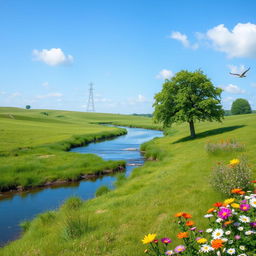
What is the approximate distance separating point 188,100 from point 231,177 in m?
24.1

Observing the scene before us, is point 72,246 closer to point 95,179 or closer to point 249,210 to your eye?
point 249,210

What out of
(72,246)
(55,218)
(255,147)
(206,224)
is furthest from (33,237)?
(255,147)

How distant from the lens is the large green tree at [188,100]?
32562 millimetres

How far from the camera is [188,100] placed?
3291 centimetres

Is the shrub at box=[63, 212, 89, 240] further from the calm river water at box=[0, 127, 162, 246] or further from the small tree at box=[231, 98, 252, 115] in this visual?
the small tree at box=[231, 98, 252, 115]

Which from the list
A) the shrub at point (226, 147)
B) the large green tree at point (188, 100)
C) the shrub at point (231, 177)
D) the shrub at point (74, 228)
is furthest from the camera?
the large green tree at point (188, 100)

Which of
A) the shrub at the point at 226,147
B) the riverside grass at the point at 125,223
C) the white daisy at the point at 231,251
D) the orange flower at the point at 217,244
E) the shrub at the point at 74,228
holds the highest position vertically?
the orange flower at the point at 217,244

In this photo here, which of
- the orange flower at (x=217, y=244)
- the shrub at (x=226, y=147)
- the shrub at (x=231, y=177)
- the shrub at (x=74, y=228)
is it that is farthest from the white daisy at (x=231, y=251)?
the shrub at (x=226, y=147)

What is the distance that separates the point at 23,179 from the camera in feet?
72.4

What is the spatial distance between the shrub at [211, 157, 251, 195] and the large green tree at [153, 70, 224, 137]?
22.2m

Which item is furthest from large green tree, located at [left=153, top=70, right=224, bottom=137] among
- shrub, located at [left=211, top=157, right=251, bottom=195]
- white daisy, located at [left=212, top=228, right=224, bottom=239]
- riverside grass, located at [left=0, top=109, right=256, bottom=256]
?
white daisy, located at [left=212, top=228, right=224, bottom=239]

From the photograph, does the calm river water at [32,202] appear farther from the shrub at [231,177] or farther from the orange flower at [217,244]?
the orange flower at [217,244]

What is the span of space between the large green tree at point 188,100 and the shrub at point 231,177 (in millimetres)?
22191

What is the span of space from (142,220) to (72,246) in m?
2.75
